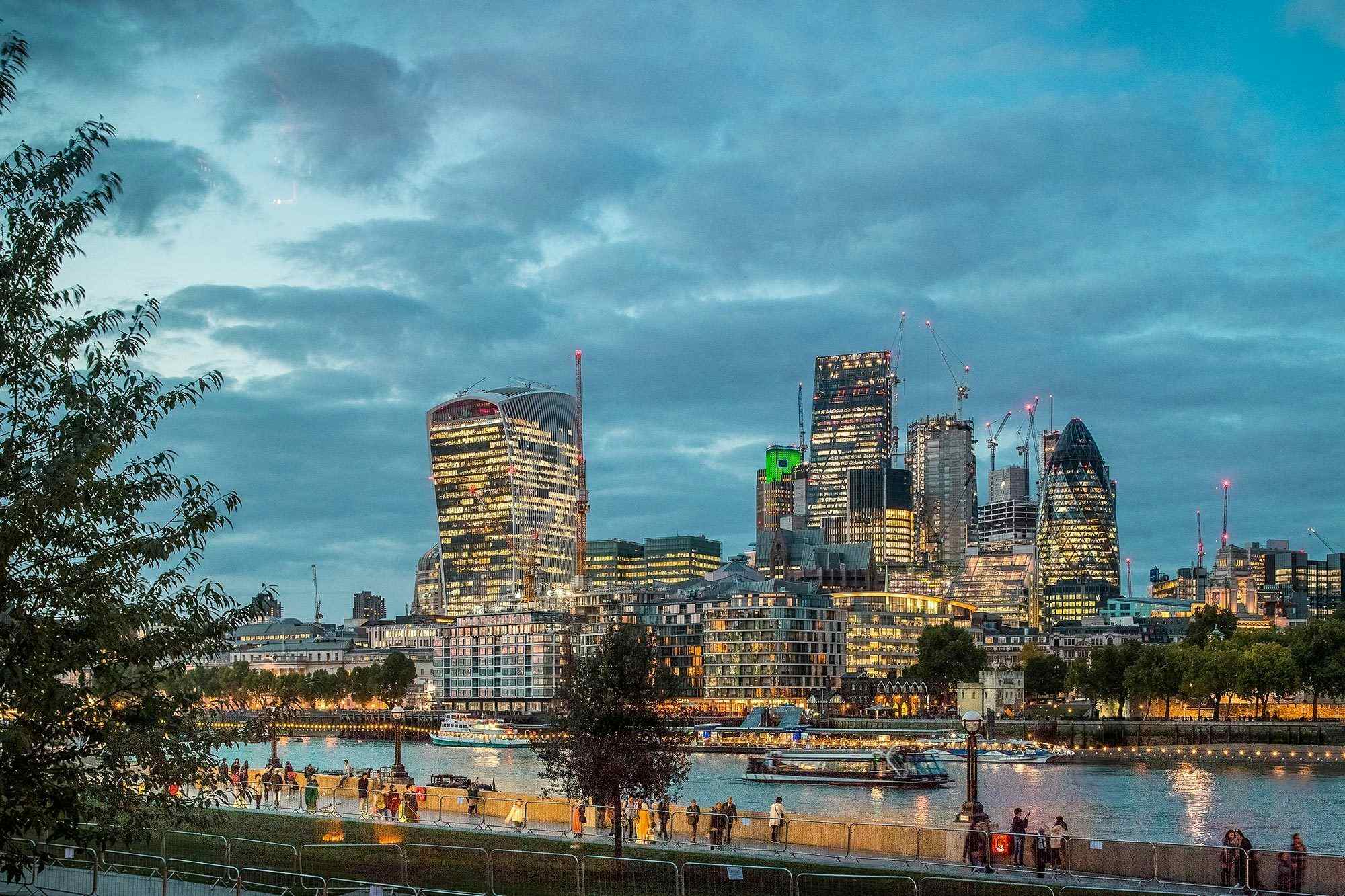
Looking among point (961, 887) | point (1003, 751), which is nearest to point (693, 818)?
point (961, 887)

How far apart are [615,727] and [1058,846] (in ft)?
48.7

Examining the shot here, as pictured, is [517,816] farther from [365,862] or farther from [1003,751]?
[1003,751]

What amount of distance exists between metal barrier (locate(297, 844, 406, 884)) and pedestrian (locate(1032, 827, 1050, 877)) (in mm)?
18035

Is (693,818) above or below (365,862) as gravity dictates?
below

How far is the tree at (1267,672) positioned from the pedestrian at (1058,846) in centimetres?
14934

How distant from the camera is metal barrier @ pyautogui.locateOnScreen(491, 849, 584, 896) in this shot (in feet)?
123

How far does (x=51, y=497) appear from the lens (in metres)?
20.9

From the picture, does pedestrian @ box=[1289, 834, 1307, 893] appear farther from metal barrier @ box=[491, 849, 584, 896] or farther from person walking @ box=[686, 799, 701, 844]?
person walking @ box=[686, 799, 701, 844]

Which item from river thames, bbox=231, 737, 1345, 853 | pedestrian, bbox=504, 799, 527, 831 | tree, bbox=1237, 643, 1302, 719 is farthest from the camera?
tree, bbox=1237, 643, 1302, 719

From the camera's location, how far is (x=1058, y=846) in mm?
43719

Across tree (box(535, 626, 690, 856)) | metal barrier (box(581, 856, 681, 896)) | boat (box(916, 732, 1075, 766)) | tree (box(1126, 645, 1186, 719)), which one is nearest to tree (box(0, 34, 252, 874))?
metal barrier (box(581, 856, 681, 896))

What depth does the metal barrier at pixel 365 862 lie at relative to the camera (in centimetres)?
4031

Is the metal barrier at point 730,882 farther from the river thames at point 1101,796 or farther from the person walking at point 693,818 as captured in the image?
the river thames at point 1101,796

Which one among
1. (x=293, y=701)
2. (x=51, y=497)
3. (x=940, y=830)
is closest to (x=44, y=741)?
(x=51, y=497)
